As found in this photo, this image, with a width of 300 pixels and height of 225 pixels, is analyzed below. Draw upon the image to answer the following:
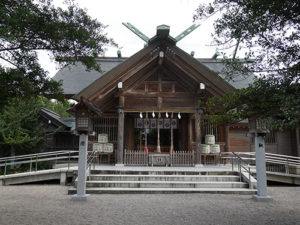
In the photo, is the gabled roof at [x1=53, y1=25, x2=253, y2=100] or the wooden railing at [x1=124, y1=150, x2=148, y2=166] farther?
the wooden railing at [x1=124, y1=150, x2=148, y2=166]

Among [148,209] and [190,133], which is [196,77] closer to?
[190,133]

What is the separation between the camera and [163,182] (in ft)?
24.7

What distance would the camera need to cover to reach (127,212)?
4.90 meters

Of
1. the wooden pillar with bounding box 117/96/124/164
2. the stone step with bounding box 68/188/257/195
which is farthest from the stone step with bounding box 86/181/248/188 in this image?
the wooden pillar with bounding box 117/96/124/164

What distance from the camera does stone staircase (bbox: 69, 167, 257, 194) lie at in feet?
23.3

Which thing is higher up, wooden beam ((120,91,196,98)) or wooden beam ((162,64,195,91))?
wooden beam ((162,64,195,91))

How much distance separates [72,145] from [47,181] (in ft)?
12.0

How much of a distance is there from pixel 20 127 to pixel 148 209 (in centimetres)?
919

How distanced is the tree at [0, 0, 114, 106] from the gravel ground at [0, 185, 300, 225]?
2.52 m

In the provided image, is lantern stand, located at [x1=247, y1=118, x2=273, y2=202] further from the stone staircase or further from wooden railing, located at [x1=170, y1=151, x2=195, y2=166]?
wooden railing, located at [x1=170, y1=151, x2=195, y2=166]

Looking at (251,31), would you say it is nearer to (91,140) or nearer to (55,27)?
(55,27)

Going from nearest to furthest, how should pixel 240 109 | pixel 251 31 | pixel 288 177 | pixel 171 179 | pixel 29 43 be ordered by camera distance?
pixel 251 31 → pixel 240 109 → pixel 29 43 → pixel 171 179 → pixel 288 177

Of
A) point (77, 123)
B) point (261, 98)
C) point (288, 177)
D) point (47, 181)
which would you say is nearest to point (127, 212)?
point (77, 123)

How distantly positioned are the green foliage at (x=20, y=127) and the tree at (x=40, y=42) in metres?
6.03
